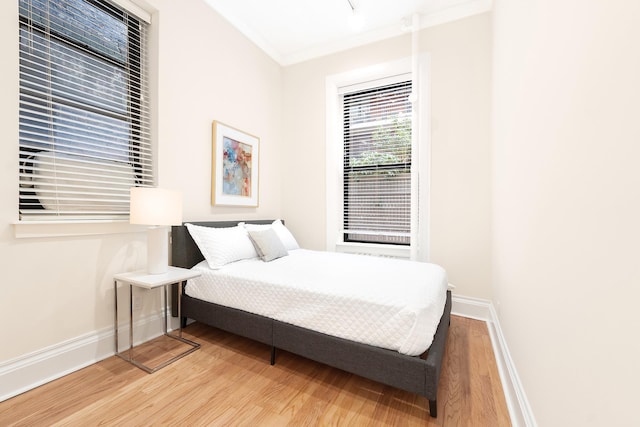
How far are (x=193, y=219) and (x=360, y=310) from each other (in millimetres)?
1898

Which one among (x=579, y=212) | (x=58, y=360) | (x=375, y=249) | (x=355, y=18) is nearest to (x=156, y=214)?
(x=58, y=360)

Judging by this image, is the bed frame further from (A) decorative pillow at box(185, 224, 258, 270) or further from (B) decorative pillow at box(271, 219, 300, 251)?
(B) decorative pillow at box(271, 219, 300, 251)

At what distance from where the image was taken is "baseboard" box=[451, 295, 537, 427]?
4.15 ft

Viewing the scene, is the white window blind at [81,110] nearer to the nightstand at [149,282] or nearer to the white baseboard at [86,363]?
the nightstand at [149,282]

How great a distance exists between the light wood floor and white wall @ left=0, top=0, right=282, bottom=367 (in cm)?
35

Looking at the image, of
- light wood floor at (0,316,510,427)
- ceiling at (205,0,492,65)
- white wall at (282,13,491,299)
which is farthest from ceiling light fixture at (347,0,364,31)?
light wood floor at (0,316,510,427)

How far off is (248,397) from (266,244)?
126cm

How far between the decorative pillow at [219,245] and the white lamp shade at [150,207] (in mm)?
425

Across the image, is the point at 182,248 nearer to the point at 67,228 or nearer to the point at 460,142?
the point at 67,228

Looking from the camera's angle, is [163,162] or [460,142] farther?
[460,142]

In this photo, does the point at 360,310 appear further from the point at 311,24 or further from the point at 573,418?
the point at 311,24

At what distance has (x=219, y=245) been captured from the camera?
2.33m

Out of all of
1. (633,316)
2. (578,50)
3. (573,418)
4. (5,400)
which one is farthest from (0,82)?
(573,418)

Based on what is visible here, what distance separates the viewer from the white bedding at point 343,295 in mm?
1453
